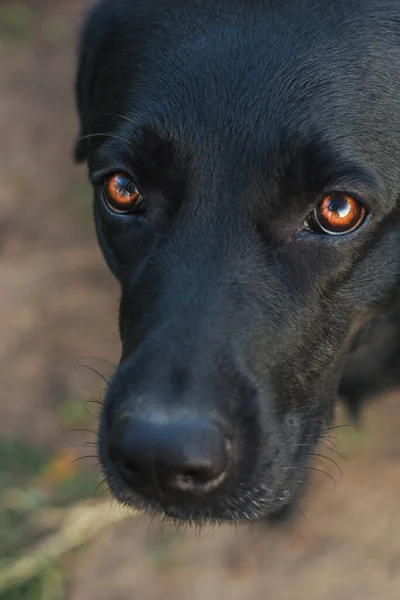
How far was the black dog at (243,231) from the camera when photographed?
1786 mm

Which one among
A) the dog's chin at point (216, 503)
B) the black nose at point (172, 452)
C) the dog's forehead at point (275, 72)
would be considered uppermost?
the dog's forehead at point (275, 72)

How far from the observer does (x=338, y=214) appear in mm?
1933

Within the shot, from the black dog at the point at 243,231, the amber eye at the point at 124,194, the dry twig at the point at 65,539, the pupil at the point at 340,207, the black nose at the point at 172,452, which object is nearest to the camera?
the black nose at the point at 172,452

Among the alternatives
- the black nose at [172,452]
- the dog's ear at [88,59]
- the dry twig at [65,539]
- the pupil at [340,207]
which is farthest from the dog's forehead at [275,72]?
the dry twig at [65,539]

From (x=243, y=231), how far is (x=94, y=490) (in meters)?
1.82

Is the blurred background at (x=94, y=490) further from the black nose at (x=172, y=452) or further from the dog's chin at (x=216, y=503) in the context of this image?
the black nose at (x=172, y=452)

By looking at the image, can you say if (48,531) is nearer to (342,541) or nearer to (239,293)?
(342,541)

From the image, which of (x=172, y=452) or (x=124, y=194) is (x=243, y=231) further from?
(x=172, y=452)

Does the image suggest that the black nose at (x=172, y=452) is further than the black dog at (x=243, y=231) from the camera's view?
No

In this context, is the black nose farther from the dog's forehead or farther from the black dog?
the dog's forehead

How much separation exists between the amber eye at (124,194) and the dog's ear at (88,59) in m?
0.47

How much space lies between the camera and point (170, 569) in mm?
3098

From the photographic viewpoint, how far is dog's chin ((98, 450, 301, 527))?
1.85m

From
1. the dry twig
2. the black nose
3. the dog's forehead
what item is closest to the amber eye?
the dog's forehead
